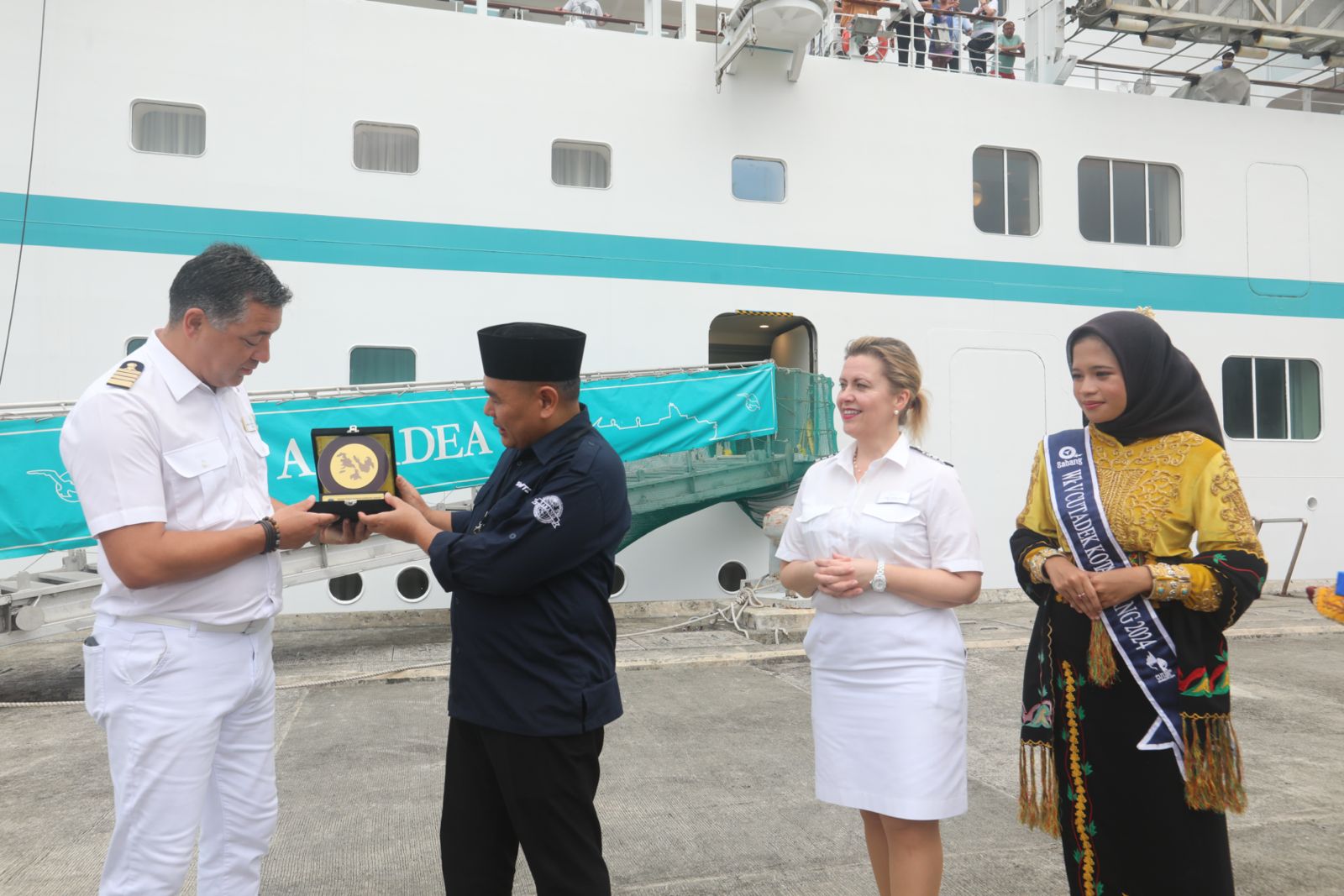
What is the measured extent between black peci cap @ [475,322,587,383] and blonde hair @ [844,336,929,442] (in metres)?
0.86

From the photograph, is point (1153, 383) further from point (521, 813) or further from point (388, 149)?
point (388, 149)

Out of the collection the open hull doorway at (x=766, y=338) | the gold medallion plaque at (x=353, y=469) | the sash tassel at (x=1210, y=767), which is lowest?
the sash tassel at (x=1210, y=767)

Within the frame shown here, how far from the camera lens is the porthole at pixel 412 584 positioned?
27.3 ft

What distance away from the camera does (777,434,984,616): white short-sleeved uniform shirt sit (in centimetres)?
254

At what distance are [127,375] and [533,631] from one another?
3.69 ft

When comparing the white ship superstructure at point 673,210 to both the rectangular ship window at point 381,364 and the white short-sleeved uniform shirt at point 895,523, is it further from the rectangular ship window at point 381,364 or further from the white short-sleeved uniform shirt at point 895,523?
the white short-sleeved uniform shirt at point 895,523

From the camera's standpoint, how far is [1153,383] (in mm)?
2393

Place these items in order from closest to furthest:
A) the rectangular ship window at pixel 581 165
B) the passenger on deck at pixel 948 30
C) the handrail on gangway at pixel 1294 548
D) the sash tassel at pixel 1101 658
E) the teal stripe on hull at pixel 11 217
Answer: the sash tassel at pixel 1101 658, the teal stripe on hull at pixel 11 217, the rectangular ship window at pixel 581 165, the handrail on gangway at pixel 1294 548, the passenger on deck at pixel 948 30

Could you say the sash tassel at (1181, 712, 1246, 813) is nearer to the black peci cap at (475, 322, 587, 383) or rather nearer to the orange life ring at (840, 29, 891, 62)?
the black peci cap at (475, 322, 587, 383)

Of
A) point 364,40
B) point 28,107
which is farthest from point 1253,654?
point 28,107

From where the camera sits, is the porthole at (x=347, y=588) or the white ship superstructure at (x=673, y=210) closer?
the white ship superstructure at (x=673, y=210)

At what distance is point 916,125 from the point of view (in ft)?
32.0

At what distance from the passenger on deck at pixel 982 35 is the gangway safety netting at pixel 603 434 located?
203 inches

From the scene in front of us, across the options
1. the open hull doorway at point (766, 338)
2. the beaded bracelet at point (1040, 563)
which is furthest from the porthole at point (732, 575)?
the beaded bracelet at point (1040, 563)
